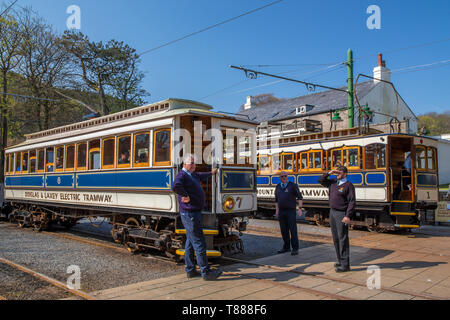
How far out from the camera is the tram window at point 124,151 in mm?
8195

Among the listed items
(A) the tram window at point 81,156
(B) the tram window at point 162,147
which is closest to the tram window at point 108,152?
(A) the tram window at point 81,156

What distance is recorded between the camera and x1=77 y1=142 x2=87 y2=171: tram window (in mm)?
9703

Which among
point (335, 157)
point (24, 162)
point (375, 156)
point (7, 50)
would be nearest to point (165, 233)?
point (375, 156)

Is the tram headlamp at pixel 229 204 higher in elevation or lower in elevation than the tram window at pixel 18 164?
lower

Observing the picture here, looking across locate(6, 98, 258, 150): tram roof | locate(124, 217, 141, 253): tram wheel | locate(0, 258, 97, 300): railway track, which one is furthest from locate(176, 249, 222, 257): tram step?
locate(6, 98, 258, 150): tram roof

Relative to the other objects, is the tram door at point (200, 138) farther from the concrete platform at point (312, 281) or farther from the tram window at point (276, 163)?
the tram window at point (276, 163)

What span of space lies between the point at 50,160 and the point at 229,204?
23.3ft

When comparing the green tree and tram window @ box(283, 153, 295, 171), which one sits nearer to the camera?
tram window @ box(283, 153, 295, 171)

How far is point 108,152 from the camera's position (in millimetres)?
8797

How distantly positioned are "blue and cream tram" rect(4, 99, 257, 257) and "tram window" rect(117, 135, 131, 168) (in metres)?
0.02

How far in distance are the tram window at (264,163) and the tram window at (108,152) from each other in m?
8.57

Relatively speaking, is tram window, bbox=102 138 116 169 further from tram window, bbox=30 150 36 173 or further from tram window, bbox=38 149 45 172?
tram window, bbox=30 150 36 173

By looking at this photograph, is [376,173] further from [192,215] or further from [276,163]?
[192,215]

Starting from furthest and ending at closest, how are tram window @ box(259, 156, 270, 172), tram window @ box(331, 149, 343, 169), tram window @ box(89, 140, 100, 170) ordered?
tram window @ box(259, 156, 270, 172) → tram window @ box(331, 149, 343, 169) → tram window @ box(89, 140, 100, 170)
